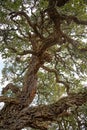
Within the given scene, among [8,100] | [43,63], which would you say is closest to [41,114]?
[8,100]

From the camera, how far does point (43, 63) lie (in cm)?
1320

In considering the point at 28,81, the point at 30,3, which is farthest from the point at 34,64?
the point at 30,3

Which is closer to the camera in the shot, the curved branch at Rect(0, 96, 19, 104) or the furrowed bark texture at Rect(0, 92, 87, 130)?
the furrowed bark texture at Rect(0, 92, 87, 130)

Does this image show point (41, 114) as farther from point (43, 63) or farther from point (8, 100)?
point (43, 63)

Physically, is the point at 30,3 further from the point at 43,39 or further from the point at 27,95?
the point at 27,95

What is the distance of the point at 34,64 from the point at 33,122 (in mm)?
4208

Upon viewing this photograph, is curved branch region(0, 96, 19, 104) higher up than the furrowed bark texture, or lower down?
higher up

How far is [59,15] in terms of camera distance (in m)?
9.93

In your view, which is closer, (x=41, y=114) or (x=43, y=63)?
(x=41, y=114)

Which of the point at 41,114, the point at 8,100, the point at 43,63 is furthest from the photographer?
the point at 43,63

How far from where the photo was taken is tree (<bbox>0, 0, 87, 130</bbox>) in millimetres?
9094

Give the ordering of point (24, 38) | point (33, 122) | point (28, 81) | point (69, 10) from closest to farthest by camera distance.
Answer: point (33, 122) → point (69, 10) → point (28, 81) → point (24, 38)

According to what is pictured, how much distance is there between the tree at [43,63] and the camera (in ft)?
29.8

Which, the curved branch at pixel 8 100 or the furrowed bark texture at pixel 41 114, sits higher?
the curved branch at pixel 8 100
